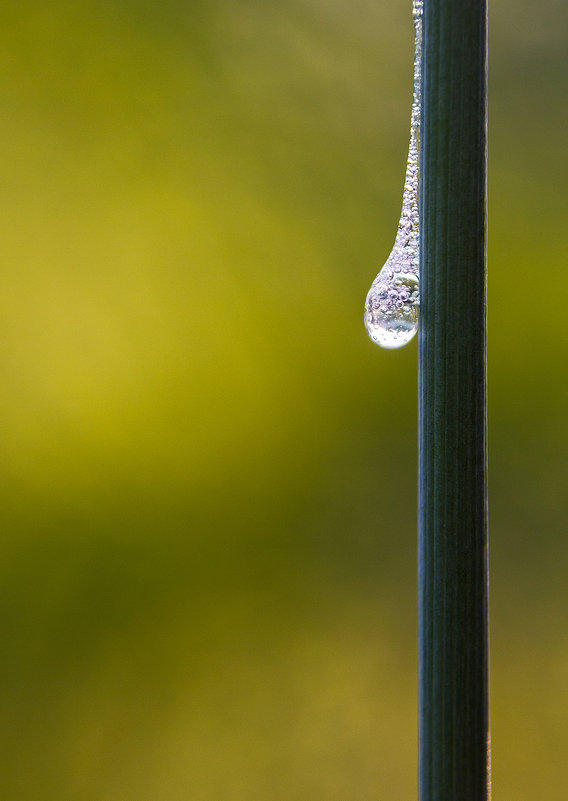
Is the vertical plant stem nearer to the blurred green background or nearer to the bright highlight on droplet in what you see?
the bright highlight on droplet

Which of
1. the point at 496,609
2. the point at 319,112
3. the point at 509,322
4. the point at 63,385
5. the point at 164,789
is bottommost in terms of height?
the point at 164,789

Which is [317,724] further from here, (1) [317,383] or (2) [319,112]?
(2) [319,112]

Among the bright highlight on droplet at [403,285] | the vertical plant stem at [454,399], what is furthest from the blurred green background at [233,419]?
the vertical plant stem at [454,399]

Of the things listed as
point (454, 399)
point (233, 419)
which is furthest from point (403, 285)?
point (233, 419)

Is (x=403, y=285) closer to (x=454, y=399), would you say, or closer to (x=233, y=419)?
(x=454, y=399)

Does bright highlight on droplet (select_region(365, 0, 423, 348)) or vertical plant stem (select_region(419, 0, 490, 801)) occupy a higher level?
bright highlight on droplet (select_region(365, 0, 423, 348))

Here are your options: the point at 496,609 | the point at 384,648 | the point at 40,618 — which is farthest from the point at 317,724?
the point at 40,618

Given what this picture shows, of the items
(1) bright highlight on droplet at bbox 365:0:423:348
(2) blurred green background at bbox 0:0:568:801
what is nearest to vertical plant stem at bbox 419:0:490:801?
(1) bright highlight on droplet at bbox 365:0:423:348
